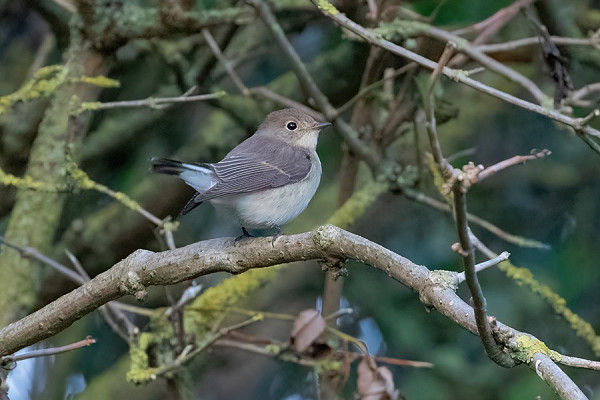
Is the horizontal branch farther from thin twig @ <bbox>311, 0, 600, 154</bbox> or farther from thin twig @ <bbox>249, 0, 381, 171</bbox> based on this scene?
thin twig @ <bbox>249, 0, 381, 171</bbox>

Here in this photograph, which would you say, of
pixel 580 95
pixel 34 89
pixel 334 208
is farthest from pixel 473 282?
pixel 334 208

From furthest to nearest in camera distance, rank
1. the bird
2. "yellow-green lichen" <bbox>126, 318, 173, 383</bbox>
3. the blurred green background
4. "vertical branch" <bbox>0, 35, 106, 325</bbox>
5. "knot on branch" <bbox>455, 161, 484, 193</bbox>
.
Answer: the blurred green background → "vertical branch" <bbox>0, 35, 106, 325</bbox> → "yellow-green lichen" <bbox>126, 318, 173, 383</bbox> → the bird → "knot on branch" <bbox>455, 161, 484, 193</bbox>

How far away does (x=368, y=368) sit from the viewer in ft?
10.8

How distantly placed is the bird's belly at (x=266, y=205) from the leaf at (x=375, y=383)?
2.08ft

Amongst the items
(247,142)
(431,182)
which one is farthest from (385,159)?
(247,142)

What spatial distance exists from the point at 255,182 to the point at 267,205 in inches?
4.0

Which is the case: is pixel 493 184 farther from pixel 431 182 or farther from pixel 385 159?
pixel 385 159

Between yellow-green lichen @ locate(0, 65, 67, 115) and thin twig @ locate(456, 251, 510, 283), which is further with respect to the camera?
yellow-green lichen @ locate(0, 65, 67, 115)

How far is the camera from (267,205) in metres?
→ 3.43

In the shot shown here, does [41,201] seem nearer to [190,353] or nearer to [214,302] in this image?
[214,302]

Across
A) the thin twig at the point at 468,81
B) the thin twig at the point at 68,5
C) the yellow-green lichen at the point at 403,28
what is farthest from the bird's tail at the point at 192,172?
the thin twig at the point at 68,5

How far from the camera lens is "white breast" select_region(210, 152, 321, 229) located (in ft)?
11.2

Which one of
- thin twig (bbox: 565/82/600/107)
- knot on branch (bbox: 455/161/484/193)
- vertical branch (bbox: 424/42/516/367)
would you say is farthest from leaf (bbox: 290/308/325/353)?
knot on branch (bbox: 455/161/484/193)

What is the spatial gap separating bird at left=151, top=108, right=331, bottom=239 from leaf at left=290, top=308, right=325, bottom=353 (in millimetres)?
354
